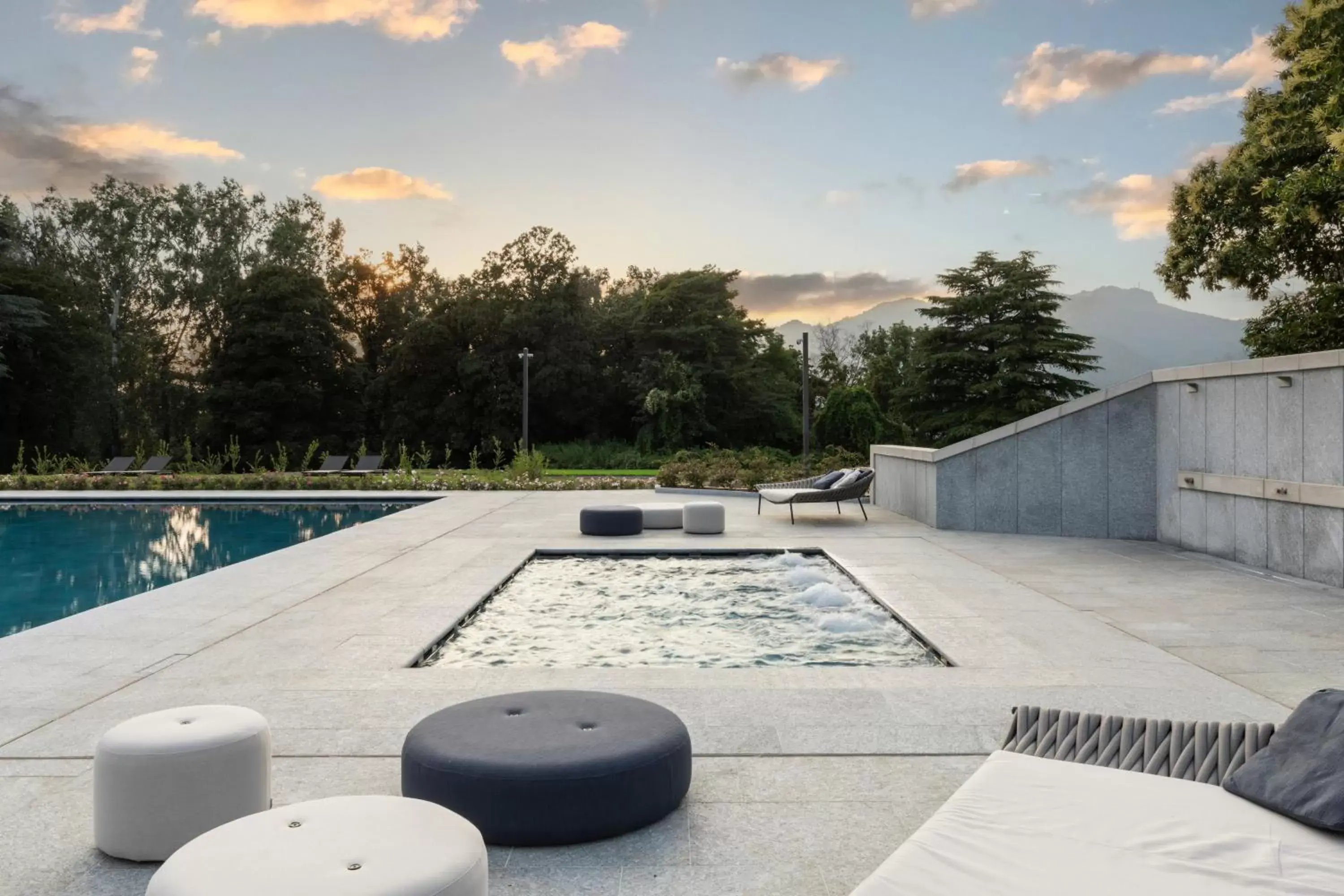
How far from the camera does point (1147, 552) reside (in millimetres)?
9773

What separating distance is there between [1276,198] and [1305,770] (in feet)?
46.6

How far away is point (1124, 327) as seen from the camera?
58.6 metres

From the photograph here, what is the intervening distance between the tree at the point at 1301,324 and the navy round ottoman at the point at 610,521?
12.8 m

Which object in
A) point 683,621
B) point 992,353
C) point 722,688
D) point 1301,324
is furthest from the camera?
point 992,353

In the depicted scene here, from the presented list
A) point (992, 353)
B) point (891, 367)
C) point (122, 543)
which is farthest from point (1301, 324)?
point (891, 367)

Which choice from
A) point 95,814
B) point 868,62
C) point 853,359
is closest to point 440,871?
point 95,814

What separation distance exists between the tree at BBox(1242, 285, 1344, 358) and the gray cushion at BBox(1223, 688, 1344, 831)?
54.9 ft

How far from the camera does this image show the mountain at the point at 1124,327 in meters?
38.9

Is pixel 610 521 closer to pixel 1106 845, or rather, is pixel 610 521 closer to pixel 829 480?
pixel 829 480

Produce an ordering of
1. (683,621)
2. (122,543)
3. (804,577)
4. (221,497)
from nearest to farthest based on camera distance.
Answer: (683,621) → (804,577) → (122,543) → (221,497)

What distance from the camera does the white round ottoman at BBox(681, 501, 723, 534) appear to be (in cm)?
1134

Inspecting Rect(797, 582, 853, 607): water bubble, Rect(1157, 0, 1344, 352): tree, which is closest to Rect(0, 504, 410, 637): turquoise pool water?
Rect(797, 582, 853, 607): water bubble

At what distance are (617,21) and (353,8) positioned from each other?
5799 millimetres

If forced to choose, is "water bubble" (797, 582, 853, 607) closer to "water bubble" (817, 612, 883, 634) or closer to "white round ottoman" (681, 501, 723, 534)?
"water bubble" (817, 612, 883, 634)
